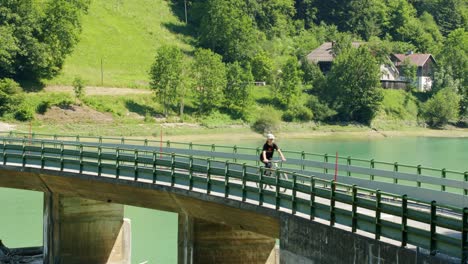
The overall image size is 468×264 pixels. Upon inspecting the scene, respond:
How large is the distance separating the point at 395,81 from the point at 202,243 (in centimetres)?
12199

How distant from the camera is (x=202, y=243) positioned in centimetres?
2398

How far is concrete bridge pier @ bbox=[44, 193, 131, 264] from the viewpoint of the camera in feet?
92.9

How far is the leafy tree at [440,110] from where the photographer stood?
414 feet

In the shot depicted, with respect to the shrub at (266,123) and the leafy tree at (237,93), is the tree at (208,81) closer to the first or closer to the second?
the leafy tree at (237,93)

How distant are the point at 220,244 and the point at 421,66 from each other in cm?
13130

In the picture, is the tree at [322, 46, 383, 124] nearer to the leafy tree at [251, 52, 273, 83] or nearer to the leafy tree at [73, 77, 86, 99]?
the leafy tree at [251, 52, 273, 83]

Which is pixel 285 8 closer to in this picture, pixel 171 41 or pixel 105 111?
pixel 171 41

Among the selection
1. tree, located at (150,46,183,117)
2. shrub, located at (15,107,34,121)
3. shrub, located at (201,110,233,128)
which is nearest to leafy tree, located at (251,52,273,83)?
shrub, located at (201,110,233,128)

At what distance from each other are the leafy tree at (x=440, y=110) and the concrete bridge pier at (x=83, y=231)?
10327 cm

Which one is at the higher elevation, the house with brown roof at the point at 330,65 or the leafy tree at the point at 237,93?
the house with brown roof at the point at 330,65

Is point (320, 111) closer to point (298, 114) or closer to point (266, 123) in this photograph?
point (298, 114)

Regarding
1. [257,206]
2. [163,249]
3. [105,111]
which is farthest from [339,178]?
[105,111]

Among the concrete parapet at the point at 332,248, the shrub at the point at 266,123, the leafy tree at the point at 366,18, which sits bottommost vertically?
the shrub at the point at 266,123

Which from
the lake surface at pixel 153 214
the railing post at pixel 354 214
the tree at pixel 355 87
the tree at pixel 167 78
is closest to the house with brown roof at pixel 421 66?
the tree at pixel 355 87
